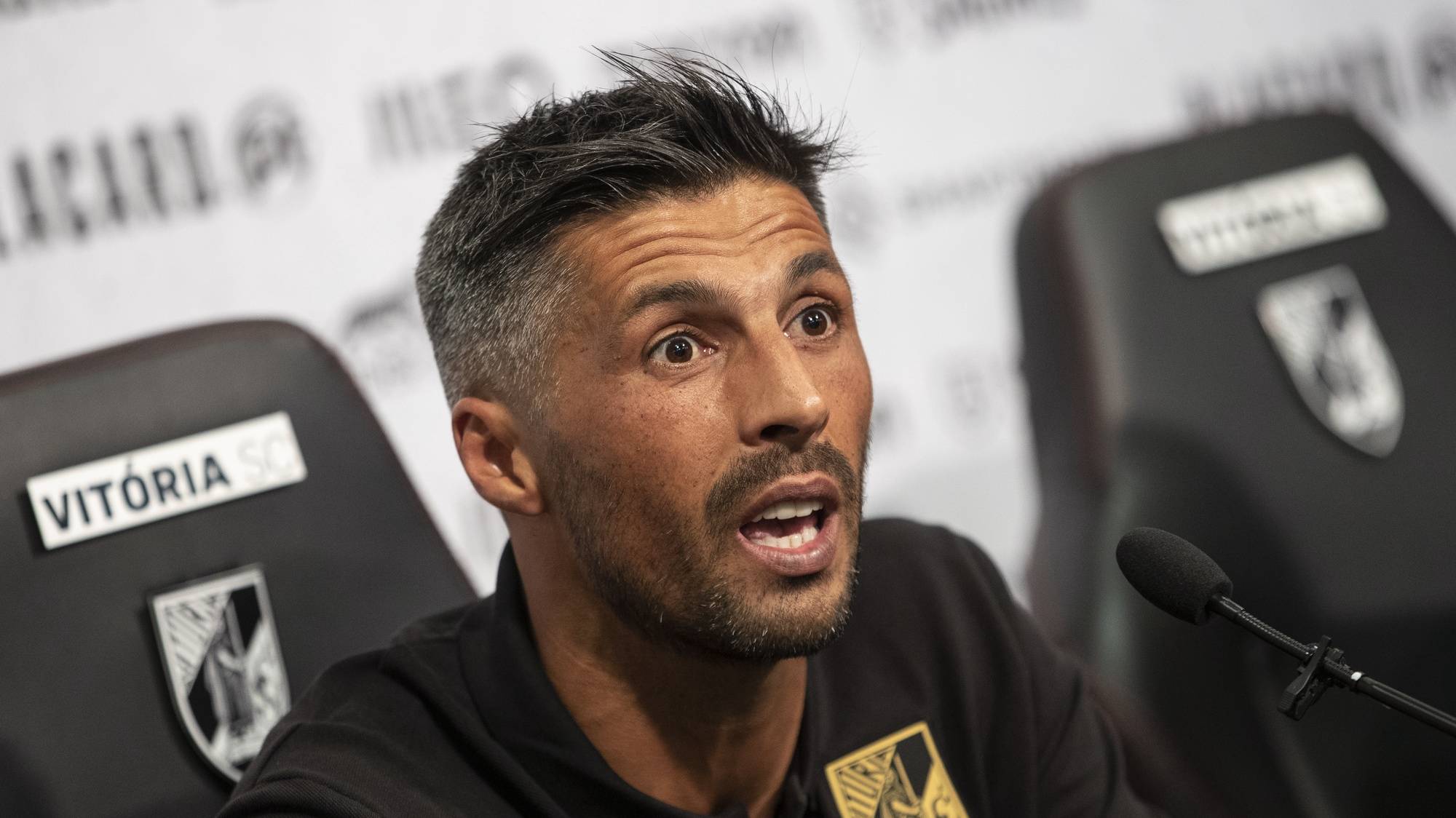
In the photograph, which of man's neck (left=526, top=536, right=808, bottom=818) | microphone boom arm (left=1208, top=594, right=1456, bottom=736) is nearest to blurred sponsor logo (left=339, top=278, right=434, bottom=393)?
man's neck (left=526, top=536, right=808, bottom=818)

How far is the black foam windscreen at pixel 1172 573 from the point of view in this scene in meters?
0.94

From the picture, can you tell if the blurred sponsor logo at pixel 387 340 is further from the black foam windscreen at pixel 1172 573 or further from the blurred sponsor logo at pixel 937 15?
the black foam windscreen at pixel 1172 573

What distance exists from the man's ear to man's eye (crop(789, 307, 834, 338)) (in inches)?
10.2

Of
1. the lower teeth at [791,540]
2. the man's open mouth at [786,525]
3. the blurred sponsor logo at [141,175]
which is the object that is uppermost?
the blurred sponsor logo at [141,175]

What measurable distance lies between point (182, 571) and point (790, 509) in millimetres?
595

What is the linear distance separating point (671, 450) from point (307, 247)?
868mm

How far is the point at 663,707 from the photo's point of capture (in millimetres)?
1208

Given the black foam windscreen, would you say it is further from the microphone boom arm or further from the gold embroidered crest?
the gold embroidered crest

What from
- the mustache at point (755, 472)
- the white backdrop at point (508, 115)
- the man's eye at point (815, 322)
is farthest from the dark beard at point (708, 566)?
the white backdrop at point (508, 115)

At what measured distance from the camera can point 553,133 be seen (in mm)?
1215

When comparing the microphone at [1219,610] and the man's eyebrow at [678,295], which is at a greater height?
the man's eyebrow at [678,295]

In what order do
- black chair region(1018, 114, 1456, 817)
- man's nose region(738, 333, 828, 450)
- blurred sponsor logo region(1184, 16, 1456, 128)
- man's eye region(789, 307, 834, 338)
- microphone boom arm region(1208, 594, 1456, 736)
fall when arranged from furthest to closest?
blurred sponsor logo region(1184, 16, 1456, 128), black chair region(1018, 114, 1456, 817), man's eye region(789, 307, 834, 338), man's nose region(738, 333, 828, 450), microphone boom arm region(1208, 594, 1456, 736)

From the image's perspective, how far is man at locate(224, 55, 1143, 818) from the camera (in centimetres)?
110

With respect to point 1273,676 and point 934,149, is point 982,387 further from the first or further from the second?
point 1273,676
